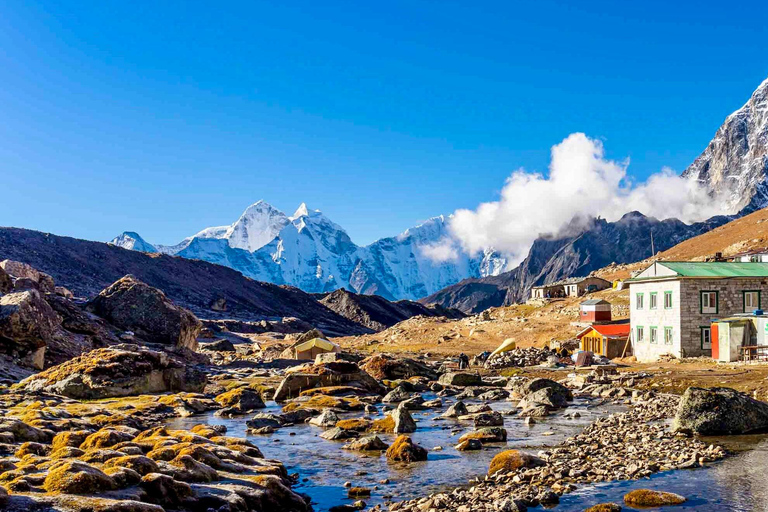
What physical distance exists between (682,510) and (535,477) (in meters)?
4.53

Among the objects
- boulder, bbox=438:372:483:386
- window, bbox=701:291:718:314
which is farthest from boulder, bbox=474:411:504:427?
window, bbox=701:291:718:314

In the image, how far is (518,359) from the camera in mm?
70125

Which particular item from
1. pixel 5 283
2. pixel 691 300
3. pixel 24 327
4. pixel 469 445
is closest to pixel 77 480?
pixel 469 445

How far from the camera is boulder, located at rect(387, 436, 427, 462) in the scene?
79.0 feet

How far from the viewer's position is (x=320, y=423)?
33625 mm

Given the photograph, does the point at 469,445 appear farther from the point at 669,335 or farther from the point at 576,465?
the point at 669,335

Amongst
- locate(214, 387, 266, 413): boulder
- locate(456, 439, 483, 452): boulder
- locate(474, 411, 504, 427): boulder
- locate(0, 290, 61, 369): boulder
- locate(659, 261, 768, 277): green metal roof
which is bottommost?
locate(214, 387, 266, 413): boulder

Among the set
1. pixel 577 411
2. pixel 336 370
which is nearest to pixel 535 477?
pixel 577 411

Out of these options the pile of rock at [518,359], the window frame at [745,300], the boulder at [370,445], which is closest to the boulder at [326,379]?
the boulder at [370,445]

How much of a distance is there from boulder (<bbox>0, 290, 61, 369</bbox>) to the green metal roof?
50203 mm

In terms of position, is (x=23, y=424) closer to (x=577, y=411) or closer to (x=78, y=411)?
(x=78, y=411)

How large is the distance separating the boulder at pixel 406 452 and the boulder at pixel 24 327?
3122 cm

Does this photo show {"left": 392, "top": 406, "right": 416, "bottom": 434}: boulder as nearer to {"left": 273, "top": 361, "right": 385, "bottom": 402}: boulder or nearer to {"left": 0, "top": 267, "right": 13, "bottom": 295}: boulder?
{"left": 273, "top": 361, "right": 385, "bottom": 402}: boulder

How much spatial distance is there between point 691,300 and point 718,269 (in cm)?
539
